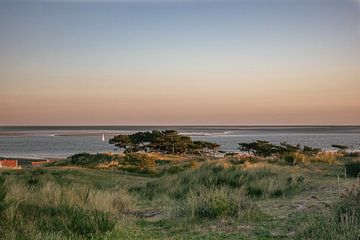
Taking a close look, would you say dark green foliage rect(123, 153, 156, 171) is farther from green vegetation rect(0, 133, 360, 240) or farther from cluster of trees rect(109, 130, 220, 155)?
cluster of trees rect(109, 130, 220, 155)

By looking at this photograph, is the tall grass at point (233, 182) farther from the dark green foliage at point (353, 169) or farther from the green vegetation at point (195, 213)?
the dark green foliage at point (353, 169)

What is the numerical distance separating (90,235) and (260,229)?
3296 millimetres

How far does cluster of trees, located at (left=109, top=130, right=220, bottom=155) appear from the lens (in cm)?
5634

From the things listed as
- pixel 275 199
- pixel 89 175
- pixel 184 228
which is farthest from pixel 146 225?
pixel 89 175

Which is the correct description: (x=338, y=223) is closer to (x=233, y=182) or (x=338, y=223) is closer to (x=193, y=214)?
(x=193, y=214)

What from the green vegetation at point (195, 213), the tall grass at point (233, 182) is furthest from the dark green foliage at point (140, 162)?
the green vegetation at point (195, 213)

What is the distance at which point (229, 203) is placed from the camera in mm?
10625

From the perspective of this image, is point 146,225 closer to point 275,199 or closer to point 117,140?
point 275,199

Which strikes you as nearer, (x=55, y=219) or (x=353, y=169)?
(x=55, y=219)

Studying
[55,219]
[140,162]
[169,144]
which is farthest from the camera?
[169,144]

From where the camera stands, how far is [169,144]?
57.0m

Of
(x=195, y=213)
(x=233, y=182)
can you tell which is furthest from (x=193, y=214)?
(x=233, y=182)

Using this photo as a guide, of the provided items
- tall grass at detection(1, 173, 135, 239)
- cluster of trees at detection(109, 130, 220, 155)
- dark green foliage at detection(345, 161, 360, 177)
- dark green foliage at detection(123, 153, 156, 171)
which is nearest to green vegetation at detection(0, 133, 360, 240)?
tall grass at detection(1, 173, 135, 239)

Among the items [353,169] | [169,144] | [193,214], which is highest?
[193,214]
